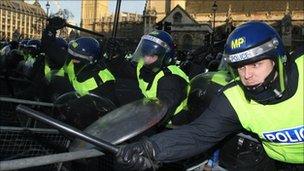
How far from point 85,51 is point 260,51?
2942mm

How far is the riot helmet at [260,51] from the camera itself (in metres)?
3.03

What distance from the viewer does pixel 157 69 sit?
474 centimetres

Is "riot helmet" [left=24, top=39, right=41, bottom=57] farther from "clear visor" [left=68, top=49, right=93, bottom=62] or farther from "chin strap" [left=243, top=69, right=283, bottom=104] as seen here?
"chin strap" [left=243, top=69, right=283, bottom=104]

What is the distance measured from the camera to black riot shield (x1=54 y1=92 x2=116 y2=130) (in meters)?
4.49

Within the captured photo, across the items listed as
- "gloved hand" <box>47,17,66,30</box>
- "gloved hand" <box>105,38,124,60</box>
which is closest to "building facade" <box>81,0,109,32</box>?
"gloved hand" <box>105,38,124,60</box>

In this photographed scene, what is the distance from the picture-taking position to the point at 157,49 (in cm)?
484

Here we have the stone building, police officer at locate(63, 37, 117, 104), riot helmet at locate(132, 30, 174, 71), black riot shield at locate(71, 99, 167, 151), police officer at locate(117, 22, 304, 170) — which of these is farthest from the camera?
the stone building

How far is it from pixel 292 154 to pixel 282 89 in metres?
0.44

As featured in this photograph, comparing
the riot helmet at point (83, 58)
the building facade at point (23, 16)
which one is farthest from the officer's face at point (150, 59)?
the building facade at point (23, 16)

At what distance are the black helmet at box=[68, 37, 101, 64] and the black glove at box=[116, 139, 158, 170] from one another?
274 cm

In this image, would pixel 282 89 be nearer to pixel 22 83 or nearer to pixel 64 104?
pixel 64 104

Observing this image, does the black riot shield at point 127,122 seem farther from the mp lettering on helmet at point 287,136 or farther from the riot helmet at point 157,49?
the riot helmet at point 157,49

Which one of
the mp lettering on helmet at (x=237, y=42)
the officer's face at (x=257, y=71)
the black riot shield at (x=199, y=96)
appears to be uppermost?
the mp lettering on helmet at (x=237, y=42)

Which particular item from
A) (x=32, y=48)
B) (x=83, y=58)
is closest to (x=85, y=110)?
(x=83, y=58)
